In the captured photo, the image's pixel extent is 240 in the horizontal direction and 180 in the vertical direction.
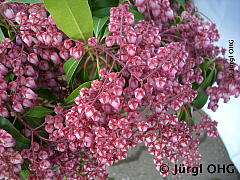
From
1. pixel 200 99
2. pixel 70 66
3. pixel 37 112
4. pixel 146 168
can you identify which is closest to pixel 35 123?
pixel 37 112

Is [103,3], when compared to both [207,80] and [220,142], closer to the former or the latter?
[207,80]

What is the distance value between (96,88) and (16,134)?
200 millimetres

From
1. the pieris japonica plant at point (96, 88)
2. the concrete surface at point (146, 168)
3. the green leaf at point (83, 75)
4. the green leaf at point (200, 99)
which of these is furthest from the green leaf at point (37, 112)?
the concrete surface at point (146, 168)

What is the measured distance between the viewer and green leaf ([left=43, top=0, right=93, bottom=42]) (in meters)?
0.45

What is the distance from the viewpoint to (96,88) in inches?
15.6

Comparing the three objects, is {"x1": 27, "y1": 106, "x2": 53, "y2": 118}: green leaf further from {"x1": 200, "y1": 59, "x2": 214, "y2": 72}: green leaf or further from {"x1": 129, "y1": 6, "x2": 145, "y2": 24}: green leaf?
{"x1": 200, "y1": 59, "x2": 214, "y2": 72}: green leaf

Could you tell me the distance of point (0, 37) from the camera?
0.53 metres

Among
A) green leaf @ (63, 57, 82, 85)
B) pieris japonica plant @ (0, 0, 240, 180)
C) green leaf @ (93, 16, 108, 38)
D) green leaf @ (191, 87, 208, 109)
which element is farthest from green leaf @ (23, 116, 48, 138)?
green leaf @ (191, 87, 208, 109)

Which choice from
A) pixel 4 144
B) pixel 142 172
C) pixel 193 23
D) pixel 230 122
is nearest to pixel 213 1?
pixel 193 23

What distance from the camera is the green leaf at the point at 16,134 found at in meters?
0.44

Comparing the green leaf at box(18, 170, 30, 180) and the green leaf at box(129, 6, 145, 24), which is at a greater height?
the green leaf at box(129, 6, 145, 24)

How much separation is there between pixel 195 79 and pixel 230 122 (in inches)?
26.5

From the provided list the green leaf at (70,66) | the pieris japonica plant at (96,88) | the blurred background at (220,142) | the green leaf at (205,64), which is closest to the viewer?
the pieris japonica plant at (96,88)

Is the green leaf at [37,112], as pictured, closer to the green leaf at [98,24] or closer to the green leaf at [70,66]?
the green leaf at [70,66]
